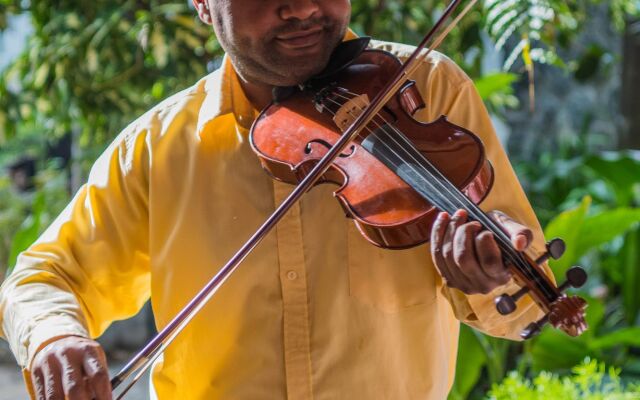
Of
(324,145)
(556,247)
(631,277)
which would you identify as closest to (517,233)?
(556,247)

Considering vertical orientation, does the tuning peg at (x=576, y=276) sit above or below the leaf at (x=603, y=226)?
above

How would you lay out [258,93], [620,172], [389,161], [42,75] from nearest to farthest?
[389,161] < [258,93] < [42,75] < [620,172]

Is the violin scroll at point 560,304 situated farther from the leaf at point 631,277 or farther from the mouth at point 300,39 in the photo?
the leaf at point 631,277

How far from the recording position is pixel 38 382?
1062 millimetres

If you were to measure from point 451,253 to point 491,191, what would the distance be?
0.29 metres

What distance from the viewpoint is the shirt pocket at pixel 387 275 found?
1.23 meters

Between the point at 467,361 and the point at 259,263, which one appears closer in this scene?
the point at 259,263

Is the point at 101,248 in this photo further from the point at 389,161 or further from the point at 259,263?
the point at 389,161

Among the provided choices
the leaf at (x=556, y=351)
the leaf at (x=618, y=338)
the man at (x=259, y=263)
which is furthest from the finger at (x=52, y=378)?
the leaf at (x=618, y=338)

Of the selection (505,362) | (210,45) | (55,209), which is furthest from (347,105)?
(55,209)

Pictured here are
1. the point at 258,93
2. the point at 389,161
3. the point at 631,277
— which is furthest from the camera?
the point at 631,277

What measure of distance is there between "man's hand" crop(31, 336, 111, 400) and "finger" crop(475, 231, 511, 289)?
0.41 metres

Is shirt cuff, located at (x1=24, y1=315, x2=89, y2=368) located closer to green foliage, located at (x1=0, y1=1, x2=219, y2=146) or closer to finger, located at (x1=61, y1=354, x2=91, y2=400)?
finger, located at (x1=61, y1=354, x2=91, y2=400)

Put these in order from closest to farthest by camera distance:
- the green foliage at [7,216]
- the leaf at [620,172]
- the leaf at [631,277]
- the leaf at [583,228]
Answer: the leaf at [583,228], the leaf at [631,277], the leaf at [620,172], the green foliage at [7,216]
